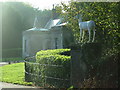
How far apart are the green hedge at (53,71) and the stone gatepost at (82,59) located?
1.53 ft

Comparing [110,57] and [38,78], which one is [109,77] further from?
[38,78]

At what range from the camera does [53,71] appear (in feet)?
31.9

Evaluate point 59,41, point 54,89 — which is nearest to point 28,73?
point 54,89

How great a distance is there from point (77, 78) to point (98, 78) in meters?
0.88

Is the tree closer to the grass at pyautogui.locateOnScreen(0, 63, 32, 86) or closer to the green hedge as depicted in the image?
the green hedge

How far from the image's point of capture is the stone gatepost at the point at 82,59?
27.3 feet

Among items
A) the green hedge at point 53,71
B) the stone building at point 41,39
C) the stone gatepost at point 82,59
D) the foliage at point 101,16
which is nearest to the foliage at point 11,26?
the stone building at point 41,39

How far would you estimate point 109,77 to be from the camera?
7660 mm

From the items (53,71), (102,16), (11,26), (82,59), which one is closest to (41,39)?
(11,26)

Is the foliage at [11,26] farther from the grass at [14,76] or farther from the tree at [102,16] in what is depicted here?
the tree at [102,16]

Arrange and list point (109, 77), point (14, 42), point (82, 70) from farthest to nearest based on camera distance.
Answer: point (14, 42)
point (82, 70)
point (109, 77)

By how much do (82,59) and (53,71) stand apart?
5.96 feet

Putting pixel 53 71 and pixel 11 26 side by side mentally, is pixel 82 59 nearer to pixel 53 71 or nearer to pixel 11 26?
pixel 53 71

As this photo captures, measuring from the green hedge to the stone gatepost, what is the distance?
47 centimetres
